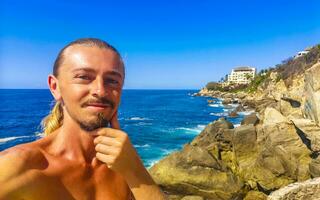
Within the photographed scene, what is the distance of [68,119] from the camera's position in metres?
2.28

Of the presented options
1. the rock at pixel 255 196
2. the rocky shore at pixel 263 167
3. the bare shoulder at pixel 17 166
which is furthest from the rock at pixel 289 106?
the bare shoulder at pixel 17 166

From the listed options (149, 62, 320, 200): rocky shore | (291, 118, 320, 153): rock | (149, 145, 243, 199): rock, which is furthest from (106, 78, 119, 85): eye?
(291, 118, 320, 153): rock

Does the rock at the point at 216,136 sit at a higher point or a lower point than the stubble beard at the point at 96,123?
lower

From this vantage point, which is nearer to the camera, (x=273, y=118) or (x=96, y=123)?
(x=96, y=123)

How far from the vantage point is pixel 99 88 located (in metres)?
2.09

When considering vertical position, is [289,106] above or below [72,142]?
below

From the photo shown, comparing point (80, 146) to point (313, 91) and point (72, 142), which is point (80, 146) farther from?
point (313, 91)

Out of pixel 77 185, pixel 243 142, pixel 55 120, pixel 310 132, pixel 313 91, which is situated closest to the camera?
pixel 77 185

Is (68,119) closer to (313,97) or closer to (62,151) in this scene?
(62,151)

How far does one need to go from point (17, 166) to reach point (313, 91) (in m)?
11.9

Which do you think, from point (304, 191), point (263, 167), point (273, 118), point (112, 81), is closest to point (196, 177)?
point (263, 167)

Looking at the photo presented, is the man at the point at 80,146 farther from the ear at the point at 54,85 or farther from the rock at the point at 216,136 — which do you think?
the rock at the point at 216,136

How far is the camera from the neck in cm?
232

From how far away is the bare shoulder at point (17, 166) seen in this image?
73.2 inches
